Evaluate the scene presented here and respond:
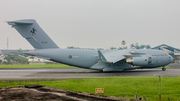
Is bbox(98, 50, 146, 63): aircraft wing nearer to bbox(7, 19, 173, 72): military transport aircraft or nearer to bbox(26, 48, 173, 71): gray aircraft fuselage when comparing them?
bbox(7, 19, 173, 72): military transport aircraft

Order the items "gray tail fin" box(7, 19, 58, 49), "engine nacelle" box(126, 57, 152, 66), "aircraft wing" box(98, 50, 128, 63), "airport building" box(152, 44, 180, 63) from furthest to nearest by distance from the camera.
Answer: "airport building" box(152, 44, 180, 63), "gray tail fin" box(7, 19, 58, 49), "engine nacelle" box(126, 57, 152, 66), "aircraft wing" box(98, 50, 128, 63)

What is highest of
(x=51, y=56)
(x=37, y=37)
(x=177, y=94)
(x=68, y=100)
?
(x=37, y=37)

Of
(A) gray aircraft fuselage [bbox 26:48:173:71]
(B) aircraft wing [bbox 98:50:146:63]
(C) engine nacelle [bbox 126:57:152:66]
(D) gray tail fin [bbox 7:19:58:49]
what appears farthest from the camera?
(A) gray aircraft fuselage [bbox 26:48:173:71]

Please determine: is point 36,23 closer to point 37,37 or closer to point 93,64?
point 37,37

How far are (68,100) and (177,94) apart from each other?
765 cm

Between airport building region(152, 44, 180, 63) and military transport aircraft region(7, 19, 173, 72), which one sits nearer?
military transport aircraft region(7, 19, 173, 72)

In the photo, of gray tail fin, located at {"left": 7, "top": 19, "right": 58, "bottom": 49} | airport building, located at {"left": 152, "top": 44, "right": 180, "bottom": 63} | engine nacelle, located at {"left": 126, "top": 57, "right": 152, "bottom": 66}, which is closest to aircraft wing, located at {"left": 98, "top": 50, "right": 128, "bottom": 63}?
engine nacelle, located at {"left": 126, "top": 57, "right": 152, "bottom": 66}

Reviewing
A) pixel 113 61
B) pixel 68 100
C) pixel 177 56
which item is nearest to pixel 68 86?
pixel 68 100

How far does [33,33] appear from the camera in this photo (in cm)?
2439

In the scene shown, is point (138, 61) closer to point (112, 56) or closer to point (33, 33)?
point (112, 56)

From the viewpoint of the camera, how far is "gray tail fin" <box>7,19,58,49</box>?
78.9 ft

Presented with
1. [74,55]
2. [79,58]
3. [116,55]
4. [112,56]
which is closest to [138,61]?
[116,55]

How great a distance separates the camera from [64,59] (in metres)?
24.8

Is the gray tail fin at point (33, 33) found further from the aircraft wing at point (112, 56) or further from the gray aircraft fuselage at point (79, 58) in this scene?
the aircraft wing at point (112, 56)
